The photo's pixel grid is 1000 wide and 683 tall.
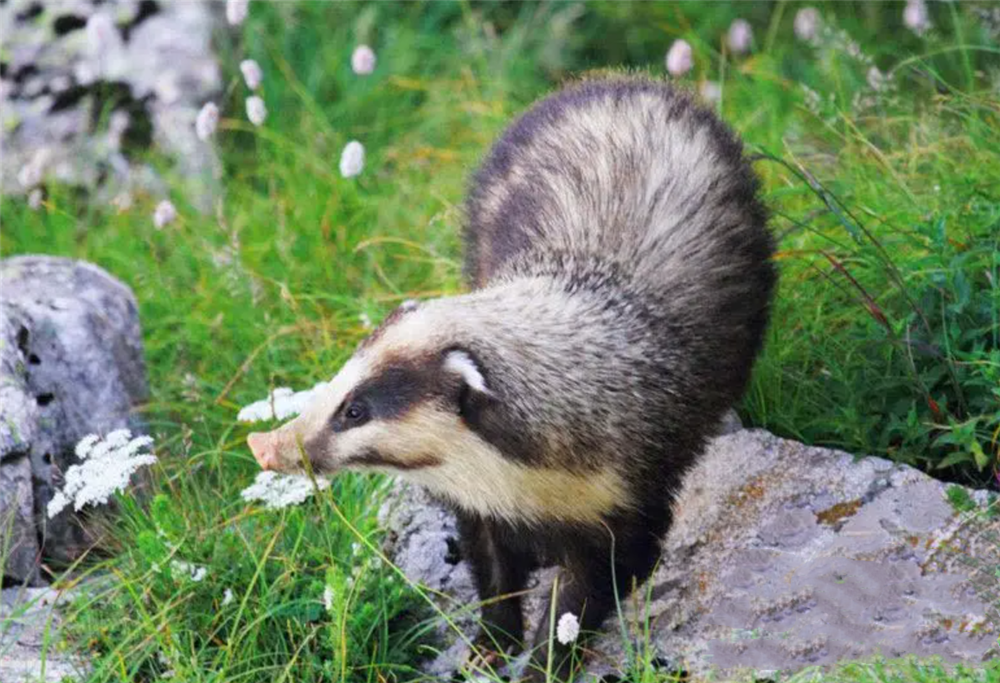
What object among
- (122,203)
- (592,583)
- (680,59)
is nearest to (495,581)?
(592,583)

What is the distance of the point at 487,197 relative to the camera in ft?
17.1

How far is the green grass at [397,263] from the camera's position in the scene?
14.5 ft

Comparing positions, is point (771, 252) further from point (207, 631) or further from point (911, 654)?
point (207, 631)

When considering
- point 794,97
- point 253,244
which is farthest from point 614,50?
point 253,244

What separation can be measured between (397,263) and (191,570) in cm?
222

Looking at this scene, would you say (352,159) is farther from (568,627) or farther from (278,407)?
(568,627)

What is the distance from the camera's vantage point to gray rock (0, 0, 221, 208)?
7.38m

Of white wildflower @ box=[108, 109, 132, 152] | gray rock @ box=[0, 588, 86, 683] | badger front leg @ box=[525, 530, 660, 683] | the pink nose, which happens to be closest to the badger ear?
the pink nose

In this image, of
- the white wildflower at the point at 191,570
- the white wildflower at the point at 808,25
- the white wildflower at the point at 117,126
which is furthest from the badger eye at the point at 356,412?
the white wildflower at the point at 117,126

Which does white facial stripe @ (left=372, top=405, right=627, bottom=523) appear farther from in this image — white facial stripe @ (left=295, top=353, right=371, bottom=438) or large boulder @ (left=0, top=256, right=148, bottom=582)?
large boulder @ (left=0, top=256, right=148, bottom=582)

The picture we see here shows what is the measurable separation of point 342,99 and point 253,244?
163cm

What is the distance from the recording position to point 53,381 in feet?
17.5

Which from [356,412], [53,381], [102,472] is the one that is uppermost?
[356,412]

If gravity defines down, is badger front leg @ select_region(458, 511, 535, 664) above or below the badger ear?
below
